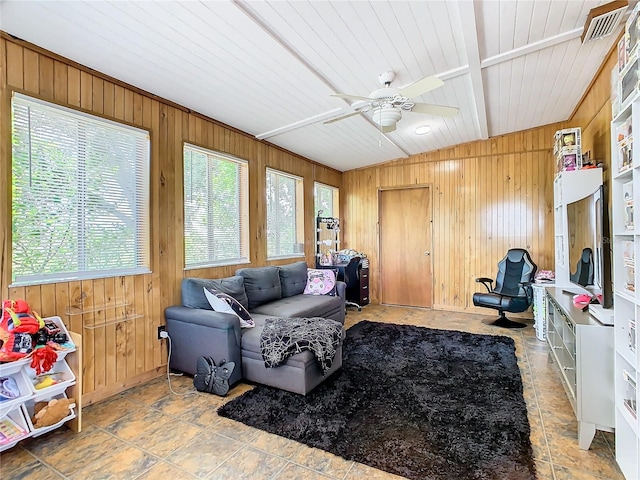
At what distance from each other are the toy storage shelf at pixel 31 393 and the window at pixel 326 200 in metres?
4.06

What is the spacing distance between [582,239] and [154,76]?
12.4 ft

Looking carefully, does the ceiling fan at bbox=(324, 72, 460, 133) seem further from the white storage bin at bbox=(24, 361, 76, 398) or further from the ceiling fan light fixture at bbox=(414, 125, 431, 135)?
the white storage bin at bbox=(24, 361, 76, 398)

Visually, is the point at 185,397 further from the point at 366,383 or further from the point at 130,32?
the point at 130,32

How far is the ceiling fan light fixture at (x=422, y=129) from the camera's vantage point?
4266 mm

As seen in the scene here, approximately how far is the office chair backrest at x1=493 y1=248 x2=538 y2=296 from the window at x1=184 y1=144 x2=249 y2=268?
140 inches

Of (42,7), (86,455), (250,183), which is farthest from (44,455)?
(250,183)

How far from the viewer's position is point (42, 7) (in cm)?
185

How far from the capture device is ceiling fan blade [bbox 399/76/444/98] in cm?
219

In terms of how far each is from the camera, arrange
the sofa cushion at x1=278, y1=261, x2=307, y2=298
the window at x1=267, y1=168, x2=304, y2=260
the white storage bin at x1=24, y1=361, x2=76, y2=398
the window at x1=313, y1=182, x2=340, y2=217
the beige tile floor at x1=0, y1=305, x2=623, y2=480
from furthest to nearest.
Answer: the window at x1=313, y1=182, x2=340, y2=217
the window at x1=267, y1=168, x2=304, y2=260
the sofa cushion at x1=278, y1=261, x2=307, y2=298
the white storage bin at x1=24, y1=361, x2=76, y2=398
the beige tile floor at x1=0, y1=305, x2=623, y2=480

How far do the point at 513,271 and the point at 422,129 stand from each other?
7.69ft

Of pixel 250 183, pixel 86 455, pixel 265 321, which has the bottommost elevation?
pixel 86 455

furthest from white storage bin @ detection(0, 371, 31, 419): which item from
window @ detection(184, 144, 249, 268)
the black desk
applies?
the black desk

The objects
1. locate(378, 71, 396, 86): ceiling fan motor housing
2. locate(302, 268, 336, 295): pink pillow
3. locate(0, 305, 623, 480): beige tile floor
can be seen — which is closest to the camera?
locate(0, 305, 623, 480): beige tile floor

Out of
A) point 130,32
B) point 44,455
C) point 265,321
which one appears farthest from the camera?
point 265,321
